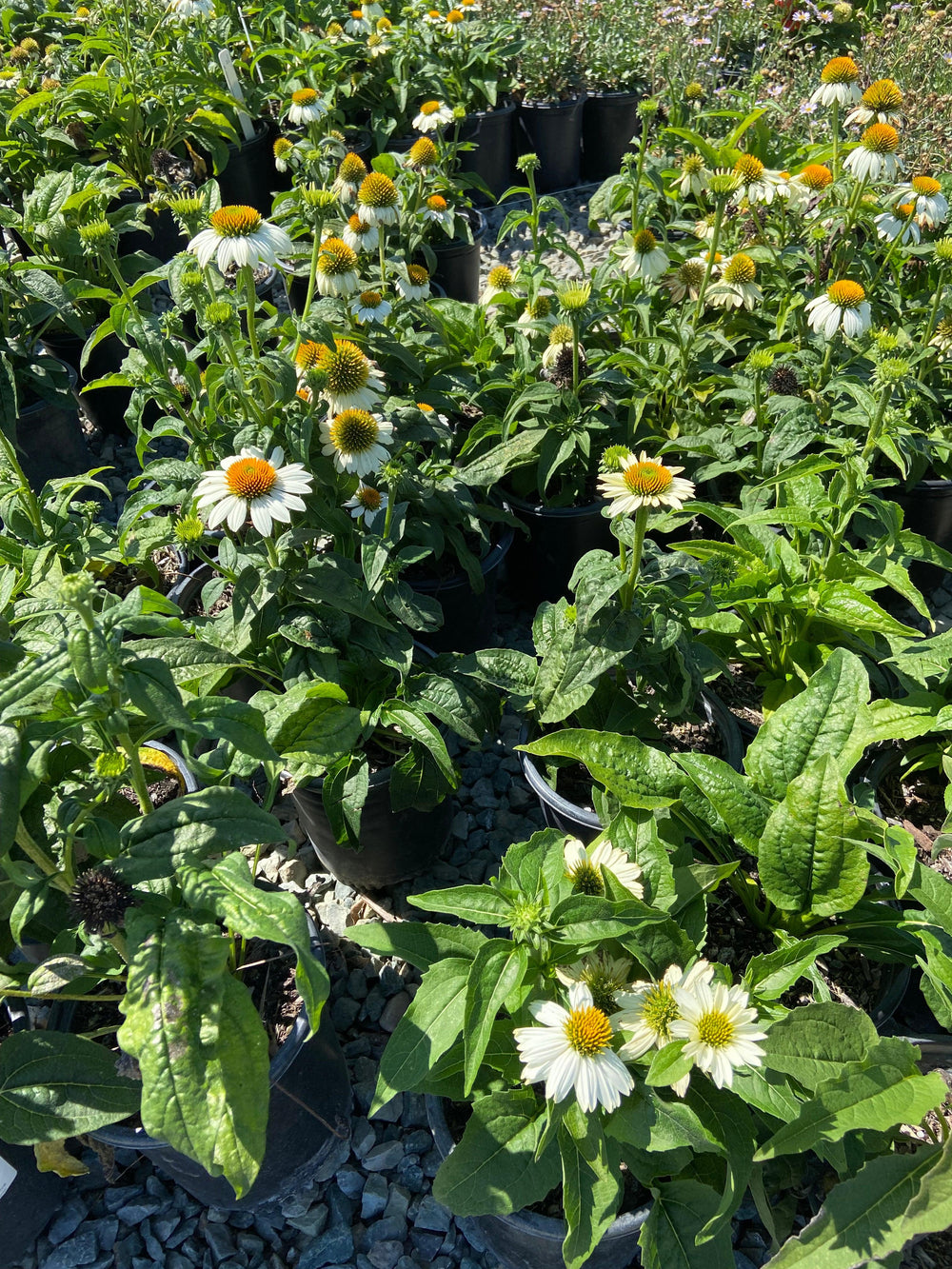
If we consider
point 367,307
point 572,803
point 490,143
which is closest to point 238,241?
point 367,307

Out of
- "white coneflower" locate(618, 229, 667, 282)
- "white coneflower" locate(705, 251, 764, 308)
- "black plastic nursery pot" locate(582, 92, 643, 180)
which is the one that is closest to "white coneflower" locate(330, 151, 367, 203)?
"white coneflower" locate(618, 229, 667, 282)

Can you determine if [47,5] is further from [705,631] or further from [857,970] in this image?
[857,970]

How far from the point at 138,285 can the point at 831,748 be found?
1793 millimetres

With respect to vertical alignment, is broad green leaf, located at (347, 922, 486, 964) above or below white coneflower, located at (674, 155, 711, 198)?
below

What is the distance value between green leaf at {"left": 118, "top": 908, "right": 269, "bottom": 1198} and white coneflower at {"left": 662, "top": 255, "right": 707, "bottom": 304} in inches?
93.5

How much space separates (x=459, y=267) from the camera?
3957 mm

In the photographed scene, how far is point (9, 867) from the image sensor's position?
1.32 m

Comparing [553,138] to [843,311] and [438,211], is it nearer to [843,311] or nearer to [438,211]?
[438,211]

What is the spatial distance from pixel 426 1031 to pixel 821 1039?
63 centimetres

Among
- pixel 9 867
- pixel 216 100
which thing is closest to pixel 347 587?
pixel 9 867

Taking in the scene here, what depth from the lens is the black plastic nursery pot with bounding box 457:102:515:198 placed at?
4.87 m

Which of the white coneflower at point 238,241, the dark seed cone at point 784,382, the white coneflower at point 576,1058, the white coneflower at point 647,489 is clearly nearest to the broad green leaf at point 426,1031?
the white coneflower at point 576,1058

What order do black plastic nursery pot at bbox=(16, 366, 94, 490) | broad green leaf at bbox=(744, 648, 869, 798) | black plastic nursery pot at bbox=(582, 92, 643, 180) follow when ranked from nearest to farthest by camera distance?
broad green leaf at bbox=(744, 648, 869, 798) < black plastic nursery pot at bbox=(16, 366, 94, 490) < black plastic nursery pot at bbox=(582, 92, 643, 180)

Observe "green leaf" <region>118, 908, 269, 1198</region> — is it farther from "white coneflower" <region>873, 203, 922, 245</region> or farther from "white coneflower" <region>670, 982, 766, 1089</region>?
"white coneflower" <region>873, 203, 922, 245</region>
